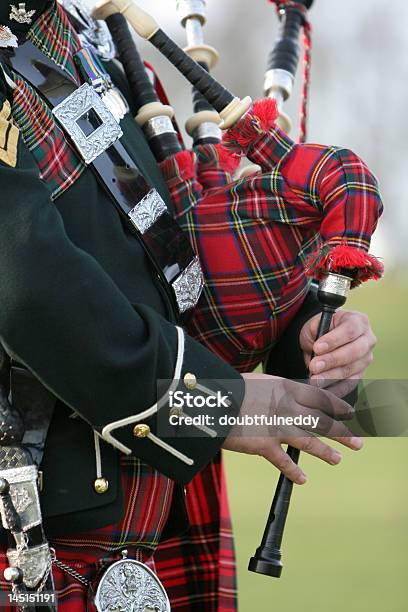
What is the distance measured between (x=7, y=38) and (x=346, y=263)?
698 mm

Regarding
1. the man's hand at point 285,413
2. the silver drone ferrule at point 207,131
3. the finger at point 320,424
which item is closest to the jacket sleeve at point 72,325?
the man's hand at point 285,413

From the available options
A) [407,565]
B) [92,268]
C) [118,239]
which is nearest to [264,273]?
[118,239]

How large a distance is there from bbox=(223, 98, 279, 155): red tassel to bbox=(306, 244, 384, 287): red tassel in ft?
0.87

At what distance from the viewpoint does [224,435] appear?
1725 millimetres

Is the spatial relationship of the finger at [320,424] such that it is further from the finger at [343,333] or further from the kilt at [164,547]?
the kilt at [164,547]

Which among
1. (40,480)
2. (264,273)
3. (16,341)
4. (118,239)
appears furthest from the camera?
(264,273)

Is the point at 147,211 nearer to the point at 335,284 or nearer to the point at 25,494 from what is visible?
the point at 335,284

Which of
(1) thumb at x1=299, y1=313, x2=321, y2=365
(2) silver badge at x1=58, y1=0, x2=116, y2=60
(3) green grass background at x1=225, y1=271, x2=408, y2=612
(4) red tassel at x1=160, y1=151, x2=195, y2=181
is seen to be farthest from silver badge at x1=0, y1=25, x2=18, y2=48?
(3) green grass background at x1=225, y1=271, x2=408, y2=612

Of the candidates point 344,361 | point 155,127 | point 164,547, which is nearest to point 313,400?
point 344,361

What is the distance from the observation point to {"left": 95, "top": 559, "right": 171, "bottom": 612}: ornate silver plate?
1.79 m

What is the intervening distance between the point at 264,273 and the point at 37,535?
2.19 ft

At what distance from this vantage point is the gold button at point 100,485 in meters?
1.74

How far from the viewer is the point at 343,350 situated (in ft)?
6.27

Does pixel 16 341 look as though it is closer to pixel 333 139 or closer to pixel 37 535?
pixel 37 535
